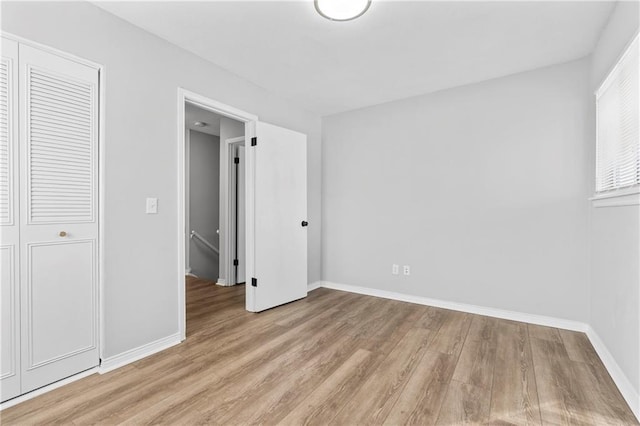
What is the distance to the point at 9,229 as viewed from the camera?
5.53 feet

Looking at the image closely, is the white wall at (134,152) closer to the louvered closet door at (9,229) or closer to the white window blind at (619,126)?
the louvered closet door at (9,229)

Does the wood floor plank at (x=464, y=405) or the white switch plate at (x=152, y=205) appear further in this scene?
the white switch plate at (x=152, y=205)

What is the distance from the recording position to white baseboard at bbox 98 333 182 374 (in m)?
2.06

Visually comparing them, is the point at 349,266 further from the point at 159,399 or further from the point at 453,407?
the point at 159,399

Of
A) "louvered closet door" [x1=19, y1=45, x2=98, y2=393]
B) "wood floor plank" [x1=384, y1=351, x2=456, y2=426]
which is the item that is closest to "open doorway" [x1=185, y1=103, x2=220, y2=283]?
"louvered closet door" [x1=19, y1=45, x2=98, y2=393]

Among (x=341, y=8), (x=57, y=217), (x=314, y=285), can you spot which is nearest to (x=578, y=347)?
(x=314, y=285)

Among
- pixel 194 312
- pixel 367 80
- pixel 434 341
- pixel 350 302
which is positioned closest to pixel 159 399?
pixel 194 312

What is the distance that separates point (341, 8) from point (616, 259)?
8.13 feet

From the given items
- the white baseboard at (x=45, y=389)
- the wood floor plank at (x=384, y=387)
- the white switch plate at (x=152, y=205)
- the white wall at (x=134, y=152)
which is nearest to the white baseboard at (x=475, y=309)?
the wood floor plank at (x=384, y=387)

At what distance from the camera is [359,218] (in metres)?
4.04

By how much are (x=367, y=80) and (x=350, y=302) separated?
→ 249 centimetres

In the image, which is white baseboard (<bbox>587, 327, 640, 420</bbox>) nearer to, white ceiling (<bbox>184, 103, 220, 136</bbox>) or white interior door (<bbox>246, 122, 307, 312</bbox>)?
white interior door (<bbox>246, 122, 307, 312</bbox>)

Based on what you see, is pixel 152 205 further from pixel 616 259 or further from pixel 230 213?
pixel 616 259

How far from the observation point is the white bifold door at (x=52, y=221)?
1.73m
